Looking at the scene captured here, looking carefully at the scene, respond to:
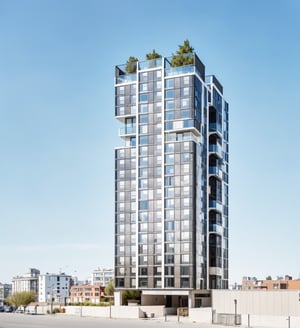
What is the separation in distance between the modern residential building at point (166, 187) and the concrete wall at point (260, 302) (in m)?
16.6

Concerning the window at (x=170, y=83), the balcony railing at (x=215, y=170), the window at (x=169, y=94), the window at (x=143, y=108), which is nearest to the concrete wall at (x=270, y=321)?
the balcony railing at (x=215, y=170)

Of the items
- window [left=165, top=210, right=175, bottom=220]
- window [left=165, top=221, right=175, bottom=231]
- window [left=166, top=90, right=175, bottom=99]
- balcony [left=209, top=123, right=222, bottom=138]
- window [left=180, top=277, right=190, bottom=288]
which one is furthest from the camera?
balcony [left=209, top=123, right=222, bottom=138]

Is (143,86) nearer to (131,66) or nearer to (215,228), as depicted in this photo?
(131,66)

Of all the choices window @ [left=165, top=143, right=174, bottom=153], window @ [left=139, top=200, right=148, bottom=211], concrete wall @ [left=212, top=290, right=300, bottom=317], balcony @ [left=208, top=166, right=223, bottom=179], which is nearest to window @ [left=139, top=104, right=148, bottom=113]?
window @ [left=165, top=143, right=174, bottom=153]

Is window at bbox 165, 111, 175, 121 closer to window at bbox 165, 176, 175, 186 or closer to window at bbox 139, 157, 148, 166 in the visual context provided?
window at bbox 139, 157, 148, 166

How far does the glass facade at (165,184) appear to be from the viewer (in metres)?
113

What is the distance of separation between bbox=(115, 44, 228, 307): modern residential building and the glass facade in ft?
0.58

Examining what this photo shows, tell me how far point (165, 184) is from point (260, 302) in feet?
106

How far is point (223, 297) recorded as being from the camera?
308 feet

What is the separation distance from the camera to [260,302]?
90.3 m

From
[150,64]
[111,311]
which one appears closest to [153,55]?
[150,64]

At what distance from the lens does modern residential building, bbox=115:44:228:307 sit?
11256cm

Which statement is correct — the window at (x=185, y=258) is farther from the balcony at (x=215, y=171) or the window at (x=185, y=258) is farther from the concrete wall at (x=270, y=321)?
the concrete wall at (x=270, y=321)

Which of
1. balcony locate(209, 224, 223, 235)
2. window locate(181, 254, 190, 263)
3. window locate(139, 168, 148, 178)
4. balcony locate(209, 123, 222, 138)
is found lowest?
window locate(181, 254, 190, 263)
